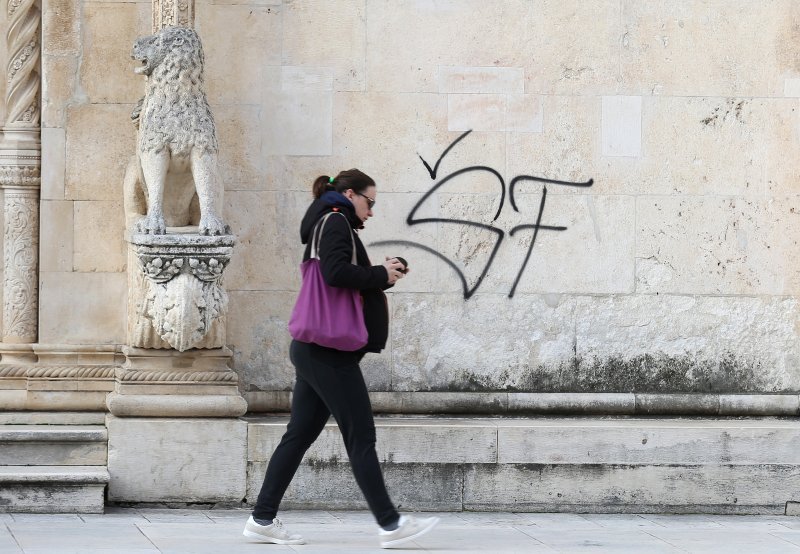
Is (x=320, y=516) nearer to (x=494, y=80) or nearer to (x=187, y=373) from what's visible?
(x=187, y=373)

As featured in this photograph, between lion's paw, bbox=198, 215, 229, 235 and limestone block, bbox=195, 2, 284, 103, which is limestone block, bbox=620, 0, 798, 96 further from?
lion's paw, bbox=198, 215, 229, 235

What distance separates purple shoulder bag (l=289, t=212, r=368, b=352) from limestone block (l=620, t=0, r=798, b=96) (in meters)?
2.75

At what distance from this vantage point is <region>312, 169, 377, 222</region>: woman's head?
22.0 ft

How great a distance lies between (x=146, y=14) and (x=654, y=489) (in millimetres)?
3826

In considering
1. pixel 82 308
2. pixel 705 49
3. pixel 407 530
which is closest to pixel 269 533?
pixel 407 530

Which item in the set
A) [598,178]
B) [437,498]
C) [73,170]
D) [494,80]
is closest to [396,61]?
[494,80]

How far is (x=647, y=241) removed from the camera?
336 inches

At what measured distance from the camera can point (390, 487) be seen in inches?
305

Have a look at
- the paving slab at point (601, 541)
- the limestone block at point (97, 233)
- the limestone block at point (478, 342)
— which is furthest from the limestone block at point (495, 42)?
the paving slab at point (601, 541)

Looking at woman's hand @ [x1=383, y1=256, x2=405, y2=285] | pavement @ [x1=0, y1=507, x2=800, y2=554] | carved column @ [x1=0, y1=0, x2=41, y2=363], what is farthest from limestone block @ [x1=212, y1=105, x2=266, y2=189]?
woman's hand @ [x1=383, y1=256, x2=405, y2=285]

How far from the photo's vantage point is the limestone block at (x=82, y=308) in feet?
26.6

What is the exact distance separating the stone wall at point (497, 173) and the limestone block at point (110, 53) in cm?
1

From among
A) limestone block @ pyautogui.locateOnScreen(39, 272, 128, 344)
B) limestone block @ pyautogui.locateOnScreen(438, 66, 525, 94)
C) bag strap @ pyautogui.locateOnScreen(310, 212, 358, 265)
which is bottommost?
limestone block @ pyautogui.locateOnScreen(39, 272, 128, 344)

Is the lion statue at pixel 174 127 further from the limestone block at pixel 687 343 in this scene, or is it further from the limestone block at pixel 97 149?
the limestone block at pixel 687 343
